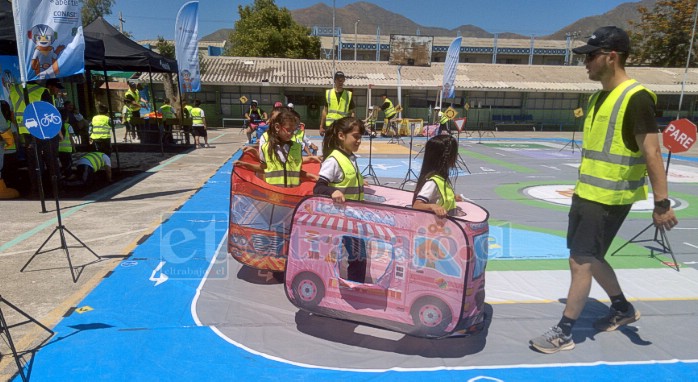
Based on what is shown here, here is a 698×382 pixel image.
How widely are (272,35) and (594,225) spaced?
42.3 metres

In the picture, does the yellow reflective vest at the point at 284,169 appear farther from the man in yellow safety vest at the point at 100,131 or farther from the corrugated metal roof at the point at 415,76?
the corrugated metal roof at the point at 415,76

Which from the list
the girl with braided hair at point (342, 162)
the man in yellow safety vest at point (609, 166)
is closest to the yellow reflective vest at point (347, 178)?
the girl with braided hair at point (342, 162)

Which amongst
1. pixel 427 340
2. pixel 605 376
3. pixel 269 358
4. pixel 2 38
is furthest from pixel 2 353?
pixel 2 38

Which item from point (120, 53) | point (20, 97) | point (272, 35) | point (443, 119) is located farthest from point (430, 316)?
point (272, 35)

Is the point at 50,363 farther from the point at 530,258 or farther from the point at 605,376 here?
the point at 530,258

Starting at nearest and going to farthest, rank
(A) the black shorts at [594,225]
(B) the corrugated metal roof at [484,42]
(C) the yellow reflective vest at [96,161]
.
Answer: (A) the black shorts at [594,225], (C) the yellow reflective vest at [96,161], (B) the corrugated metal roof at [484,42]

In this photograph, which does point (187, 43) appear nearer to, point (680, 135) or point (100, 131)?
point (100, 131)

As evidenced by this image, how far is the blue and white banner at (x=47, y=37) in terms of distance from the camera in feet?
21.4

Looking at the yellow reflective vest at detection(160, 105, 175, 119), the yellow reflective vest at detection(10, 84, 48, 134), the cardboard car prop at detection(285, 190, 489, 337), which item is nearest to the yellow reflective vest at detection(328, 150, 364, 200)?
the cardboard car prop at detection(285, 190, 489, 337)

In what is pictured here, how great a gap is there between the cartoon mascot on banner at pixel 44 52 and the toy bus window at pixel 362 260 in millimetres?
6199

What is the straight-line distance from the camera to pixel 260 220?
424cm

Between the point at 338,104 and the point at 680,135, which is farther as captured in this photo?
the point at 338,104

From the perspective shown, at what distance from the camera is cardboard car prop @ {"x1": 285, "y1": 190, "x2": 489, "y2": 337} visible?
303cm

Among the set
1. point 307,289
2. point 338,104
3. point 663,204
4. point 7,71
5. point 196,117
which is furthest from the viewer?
point 196,117
